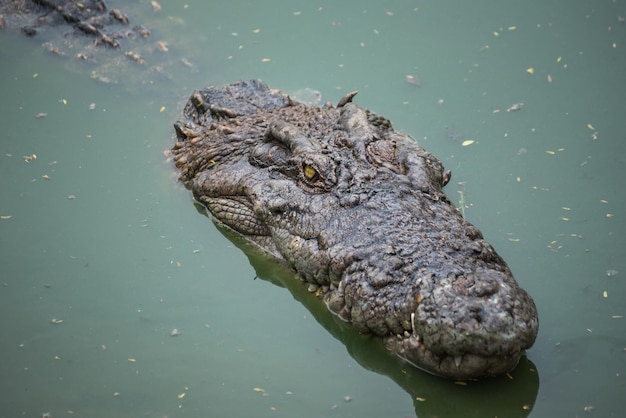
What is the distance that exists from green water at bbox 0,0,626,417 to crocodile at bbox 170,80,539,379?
33cm

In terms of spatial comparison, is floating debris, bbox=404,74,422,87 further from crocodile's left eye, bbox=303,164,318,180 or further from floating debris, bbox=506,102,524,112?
crocodile's left eye, bbox=303,164,318,180

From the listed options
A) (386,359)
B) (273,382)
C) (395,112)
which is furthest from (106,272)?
(395,112)

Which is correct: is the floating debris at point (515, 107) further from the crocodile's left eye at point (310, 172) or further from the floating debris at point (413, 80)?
the crocodile's left eye at point (310, 172)

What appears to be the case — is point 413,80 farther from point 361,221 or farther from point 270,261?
point 361,221

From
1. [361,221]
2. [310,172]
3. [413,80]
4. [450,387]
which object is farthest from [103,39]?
[450,387]

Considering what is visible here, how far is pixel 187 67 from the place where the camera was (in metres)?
7.91

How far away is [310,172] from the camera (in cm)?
570

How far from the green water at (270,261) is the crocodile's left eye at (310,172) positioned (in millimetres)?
840

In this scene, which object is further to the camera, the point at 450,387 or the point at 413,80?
the point at 413,80

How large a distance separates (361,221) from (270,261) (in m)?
1.10

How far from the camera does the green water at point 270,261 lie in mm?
5184

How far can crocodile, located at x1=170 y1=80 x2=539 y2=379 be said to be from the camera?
4.66 metres

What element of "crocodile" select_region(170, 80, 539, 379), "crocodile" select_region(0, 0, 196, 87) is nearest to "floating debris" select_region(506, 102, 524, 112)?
"crocodile" select_region(170, 80, 539, 379)

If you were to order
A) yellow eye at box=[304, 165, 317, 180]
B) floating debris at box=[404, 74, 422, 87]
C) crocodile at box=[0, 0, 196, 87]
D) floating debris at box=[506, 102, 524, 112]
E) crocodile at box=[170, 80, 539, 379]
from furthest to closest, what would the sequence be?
floating debris at box=[404, 74, 422, 87]
crocodile at box=[0, 0, 196, 87]
floating debris at box=[506, 102, 524, 112]
yellow eye at box=[304, 165, 317, 180]
crocodile at box=[170, 80, 539, 379]
